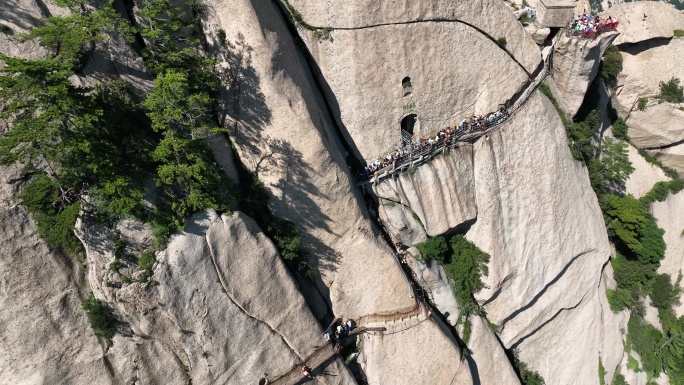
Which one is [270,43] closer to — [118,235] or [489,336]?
[118,235]

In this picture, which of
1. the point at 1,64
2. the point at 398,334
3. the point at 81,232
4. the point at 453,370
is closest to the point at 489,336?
the point at 453,370

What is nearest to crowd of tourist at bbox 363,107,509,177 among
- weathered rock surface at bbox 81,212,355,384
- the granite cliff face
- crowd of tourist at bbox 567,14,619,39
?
the granite cliff face

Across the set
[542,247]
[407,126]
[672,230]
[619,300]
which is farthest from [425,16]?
[672,230]

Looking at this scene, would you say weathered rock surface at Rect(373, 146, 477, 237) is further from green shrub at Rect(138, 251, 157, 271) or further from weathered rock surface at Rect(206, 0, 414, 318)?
green shrub at Rect(138, 251, 157, 271)

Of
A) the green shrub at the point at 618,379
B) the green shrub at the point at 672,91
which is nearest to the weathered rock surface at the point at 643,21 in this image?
the green shrub at the point at 672,91

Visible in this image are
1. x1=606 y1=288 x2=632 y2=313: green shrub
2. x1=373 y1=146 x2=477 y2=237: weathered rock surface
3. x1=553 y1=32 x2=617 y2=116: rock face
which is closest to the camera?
x1=373 y1=146 x2=477 y2=237: weathered rock surface

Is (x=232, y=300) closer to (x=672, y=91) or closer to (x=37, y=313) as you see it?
(x=37, y=313)

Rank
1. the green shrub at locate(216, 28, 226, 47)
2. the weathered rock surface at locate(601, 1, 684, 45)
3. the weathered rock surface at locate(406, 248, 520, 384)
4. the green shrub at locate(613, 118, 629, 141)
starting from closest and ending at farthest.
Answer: the green shrub at locate(216, 28, 226, 47) → the weathered rock surface at locate(406, 248, 520, 384) → the weathered rock surface at locate(601, 1, 684, 45) → the green shrub at locate(613, 118, 629, 141)
